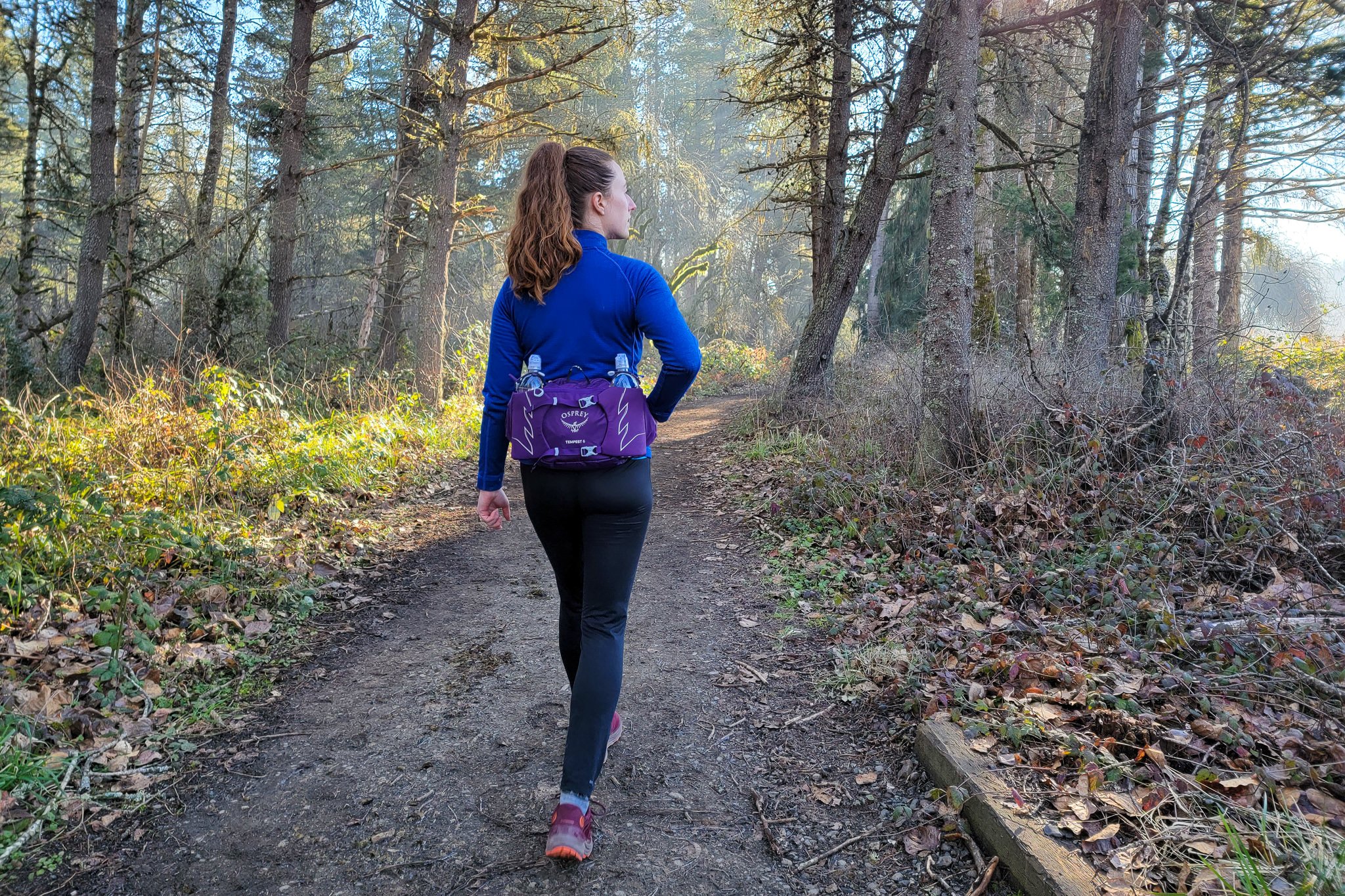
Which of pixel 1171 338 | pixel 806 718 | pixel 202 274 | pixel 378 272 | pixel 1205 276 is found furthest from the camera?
pixel 378 272

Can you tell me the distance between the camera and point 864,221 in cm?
845

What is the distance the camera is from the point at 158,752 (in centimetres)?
292

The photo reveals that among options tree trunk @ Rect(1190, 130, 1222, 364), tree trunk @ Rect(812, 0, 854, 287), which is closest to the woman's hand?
tree trunk @ Rect(1190, 130, 1222, 364)

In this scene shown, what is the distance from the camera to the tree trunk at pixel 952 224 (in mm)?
5828

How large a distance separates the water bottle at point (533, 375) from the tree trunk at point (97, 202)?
10932mm

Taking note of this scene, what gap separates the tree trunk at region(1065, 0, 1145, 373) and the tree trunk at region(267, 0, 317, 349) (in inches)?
409

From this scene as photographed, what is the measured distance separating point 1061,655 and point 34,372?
13.2 metres

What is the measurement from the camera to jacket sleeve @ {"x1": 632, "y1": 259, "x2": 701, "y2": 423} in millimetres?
2213

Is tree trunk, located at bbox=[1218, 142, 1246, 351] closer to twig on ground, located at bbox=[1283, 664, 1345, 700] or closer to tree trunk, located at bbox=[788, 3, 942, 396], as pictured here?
tree trunk, located at bbox=[788, 3, 942, 396]

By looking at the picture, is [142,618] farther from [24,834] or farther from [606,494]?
[606,494]

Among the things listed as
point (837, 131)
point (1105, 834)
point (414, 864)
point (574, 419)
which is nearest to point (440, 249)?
point (837, 131)

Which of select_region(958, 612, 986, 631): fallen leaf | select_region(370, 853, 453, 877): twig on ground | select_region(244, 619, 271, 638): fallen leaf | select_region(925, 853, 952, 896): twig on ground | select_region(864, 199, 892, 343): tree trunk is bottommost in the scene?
select_region(370, 853, 453, 877): twig on ground

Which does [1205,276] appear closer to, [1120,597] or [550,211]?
[1120,597]

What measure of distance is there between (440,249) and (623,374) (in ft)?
29.8
